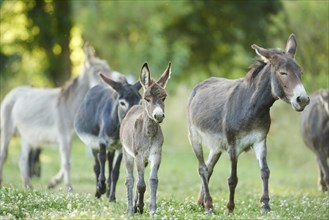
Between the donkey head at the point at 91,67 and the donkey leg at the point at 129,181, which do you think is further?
the donkey head at the point at 91,67

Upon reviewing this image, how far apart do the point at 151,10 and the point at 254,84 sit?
20.9 m

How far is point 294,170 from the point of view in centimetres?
2453

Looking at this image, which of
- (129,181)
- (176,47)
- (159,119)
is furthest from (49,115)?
(176,47)

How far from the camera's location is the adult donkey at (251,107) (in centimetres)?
1020

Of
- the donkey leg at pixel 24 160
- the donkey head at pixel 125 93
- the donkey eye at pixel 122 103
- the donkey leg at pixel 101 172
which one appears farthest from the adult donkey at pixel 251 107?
the donkey leg at pixel 24 160

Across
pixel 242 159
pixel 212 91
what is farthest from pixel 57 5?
pixel 212 91

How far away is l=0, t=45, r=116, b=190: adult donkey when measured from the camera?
15.9 metres

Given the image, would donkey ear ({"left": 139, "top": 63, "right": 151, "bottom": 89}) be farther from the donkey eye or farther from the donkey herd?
the donkey eye

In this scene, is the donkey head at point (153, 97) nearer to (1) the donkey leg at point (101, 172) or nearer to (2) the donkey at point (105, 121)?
(2) the donkey at point (105, 121)

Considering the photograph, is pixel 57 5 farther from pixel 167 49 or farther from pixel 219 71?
pixel 219 71

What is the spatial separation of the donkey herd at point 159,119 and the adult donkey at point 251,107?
0.5 inches

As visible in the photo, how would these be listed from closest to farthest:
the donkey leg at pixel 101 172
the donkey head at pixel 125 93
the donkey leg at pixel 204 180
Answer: the donkey leg at pixel 204 180 → the donkey head at pixel 125 93 → the donkey leg at pixel 101 172

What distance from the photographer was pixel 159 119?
9.48 meters

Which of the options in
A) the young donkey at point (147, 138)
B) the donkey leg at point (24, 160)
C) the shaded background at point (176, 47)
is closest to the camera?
Result: the young donkey at point (147, 138)
